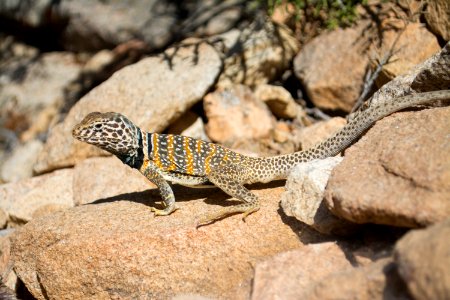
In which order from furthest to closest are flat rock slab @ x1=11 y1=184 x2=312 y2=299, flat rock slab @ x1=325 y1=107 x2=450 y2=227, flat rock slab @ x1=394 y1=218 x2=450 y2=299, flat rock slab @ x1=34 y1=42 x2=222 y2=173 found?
flat rock slab @ x1=34 y1=42 x2=222 y2=173 → flat rock slab @ x1=11 y1=184 x2=312 y2=299 → flat rock slab @ x1=325 y1=107 x2=450 y2=227 → flat rock slab @ x1=394 y1=218 x2=450 y2=299

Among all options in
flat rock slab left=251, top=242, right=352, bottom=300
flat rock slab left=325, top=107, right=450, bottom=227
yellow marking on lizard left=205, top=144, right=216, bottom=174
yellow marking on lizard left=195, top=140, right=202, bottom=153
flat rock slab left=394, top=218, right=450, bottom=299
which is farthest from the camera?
yellow marking on lizard left=195, top=140, right=202, bottom=153

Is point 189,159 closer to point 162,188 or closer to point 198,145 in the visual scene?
point 198,145

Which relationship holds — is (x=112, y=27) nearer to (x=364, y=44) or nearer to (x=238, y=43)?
(x=238, y=43)

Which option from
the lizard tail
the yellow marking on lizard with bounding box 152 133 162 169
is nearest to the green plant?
the lizard tail

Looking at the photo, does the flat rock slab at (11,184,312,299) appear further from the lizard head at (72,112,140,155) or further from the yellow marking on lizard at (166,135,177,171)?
the lizard head at (72,112,140,155)

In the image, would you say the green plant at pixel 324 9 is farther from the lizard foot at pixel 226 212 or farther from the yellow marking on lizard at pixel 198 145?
the lizard foot at pixel 226 212
